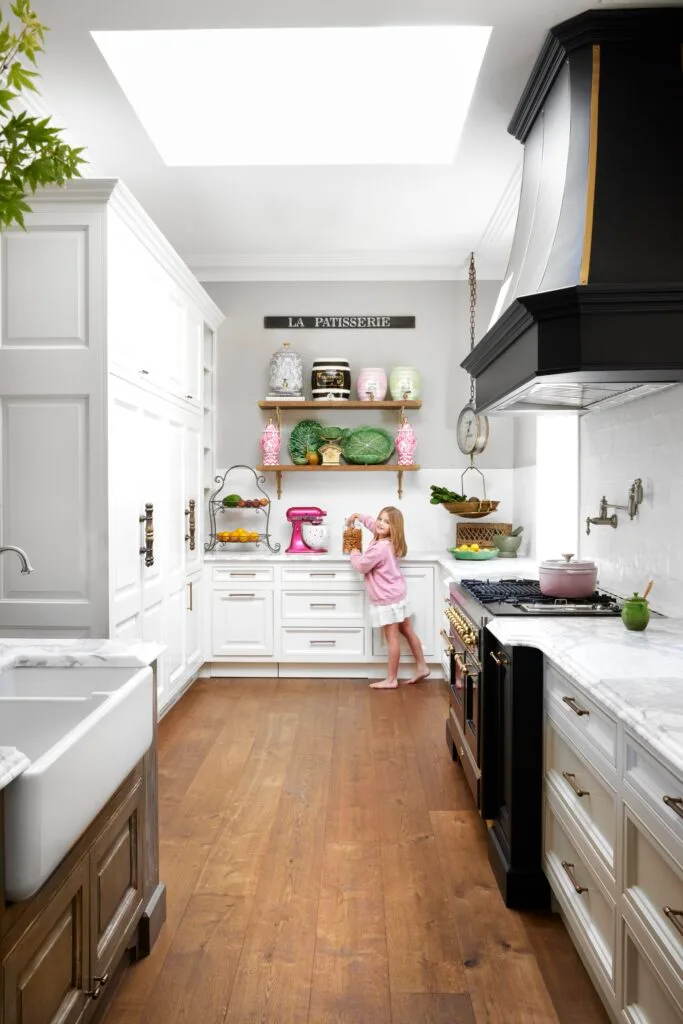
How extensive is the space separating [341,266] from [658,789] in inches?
176

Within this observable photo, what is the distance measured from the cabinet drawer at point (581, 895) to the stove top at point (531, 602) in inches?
26.0

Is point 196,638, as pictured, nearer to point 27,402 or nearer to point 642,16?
point 27,402

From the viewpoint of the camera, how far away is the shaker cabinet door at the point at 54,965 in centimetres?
127

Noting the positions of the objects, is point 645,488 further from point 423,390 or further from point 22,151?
point 423,390

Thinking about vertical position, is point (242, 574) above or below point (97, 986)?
above

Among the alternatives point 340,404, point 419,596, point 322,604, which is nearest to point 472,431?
point 340,404

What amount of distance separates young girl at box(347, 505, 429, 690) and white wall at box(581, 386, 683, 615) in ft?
4.75

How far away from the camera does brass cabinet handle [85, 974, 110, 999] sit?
160 centimetres

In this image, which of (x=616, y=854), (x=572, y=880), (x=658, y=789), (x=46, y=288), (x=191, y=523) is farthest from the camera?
(x=191, y=523)

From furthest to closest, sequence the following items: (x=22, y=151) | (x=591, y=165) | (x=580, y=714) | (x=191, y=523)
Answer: (x=191, y=523)
(x=591, y=165)
(x=580, y=714)
(x=22, y=151)

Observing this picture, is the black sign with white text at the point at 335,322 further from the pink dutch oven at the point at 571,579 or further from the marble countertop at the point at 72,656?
the marble countertop at the point at 72,656

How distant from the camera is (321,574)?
4.94 meters

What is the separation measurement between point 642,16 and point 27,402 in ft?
8.27

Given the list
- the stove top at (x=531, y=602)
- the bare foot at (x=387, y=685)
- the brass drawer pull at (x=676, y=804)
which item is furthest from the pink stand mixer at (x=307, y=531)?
the brass drawer pull at (x=676, y=804)
